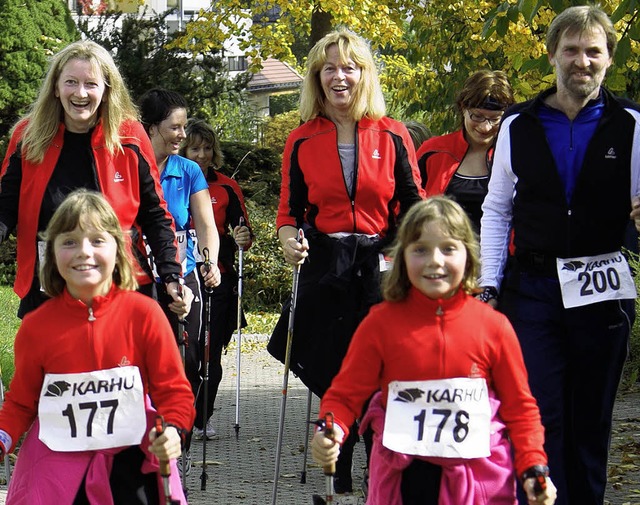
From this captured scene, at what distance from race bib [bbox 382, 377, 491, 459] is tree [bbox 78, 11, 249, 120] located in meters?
14.8

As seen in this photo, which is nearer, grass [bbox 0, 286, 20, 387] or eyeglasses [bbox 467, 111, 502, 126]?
eyeglasses [bbox 467, 111, 502, 126]

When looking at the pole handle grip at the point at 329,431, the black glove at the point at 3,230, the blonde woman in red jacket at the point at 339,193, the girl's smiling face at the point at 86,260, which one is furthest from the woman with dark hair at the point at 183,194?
the pole handle grip at the point at 329,431

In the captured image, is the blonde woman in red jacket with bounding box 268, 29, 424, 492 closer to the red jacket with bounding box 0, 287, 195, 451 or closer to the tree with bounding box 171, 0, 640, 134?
the red jacket with bounding box 0, 287, 195, 451

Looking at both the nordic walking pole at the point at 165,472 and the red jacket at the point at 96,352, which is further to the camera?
the red jacket at the point at 96,352

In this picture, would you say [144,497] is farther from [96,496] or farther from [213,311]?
[213,311]

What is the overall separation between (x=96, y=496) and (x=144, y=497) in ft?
0.65

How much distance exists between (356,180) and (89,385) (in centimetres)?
258

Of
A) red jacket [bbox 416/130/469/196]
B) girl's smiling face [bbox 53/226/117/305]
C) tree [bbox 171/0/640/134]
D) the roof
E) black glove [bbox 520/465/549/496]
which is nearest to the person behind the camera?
black glove [bbox 520/465/549/496]

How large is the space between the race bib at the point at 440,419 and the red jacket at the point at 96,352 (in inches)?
29.5

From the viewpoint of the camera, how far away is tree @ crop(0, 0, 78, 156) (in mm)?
18913

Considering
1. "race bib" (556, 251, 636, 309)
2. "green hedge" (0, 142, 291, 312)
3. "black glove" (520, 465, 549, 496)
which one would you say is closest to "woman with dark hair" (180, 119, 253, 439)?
"race bib" (556, 251, 636, 309)

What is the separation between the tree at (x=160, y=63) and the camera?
63.2 feet

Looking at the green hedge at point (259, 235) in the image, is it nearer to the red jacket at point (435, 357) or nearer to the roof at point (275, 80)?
the red jacket at point (435, 357)

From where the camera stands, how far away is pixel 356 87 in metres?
7.07
